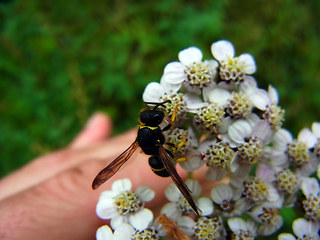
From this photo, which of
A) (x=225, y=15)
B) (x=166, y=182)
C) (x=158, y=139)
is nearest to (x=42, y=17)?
(x=225, y=15)

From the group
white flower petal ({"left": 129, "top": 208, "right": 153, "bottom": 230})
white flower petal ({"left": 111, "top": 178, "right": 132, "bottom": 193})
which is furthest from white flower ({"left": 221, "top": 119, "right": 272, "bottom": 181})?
white flower petal ({"left": 111, "top": 178, "right": 132, "bottom": 193})

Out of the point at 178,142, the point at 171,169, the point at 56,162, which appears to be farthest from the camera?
the point at 56,162

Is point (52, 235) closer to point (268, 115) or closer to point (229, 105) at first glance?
point (229, 105)

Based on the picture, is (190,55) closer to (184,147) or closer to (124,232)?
(184,147)

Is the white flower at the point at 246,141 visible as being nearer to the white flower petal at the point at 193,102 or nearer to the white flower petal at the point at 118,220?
the white flower petal at the point at 193,102

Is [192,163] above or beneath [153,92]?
beneath

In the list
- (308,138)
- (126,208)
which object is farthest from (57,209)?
(308,138)

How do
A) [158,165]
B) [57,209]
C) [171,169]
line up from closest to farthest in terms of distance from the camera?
[171,169], [158,165], [57,209]

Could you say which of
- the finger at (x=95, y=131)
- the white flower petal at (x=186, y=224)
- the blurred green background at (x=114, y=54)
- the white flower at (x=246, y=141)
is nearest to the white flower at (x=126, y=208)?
the white flower petal at (x=186, y=224)
